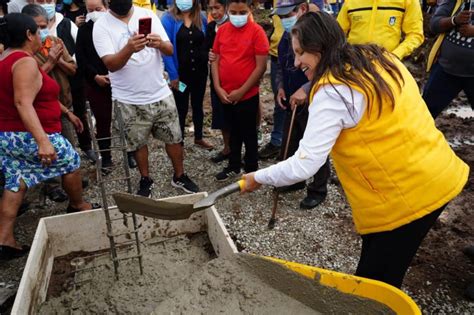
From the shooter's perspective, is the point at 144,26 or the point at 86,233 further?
the point at 144,26

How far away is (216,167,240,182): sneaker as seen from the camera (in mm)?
4316

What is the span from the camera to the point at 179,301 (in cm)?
204

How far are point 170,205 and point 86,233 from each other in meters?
1.24

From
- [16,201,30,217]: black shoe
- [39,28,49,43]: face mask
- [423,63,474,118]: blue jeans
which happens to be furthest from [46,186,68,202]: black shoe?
[423,63,474,118]: blue jeans

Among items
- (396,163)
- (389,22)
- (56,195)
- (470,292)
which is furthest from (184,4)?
(470,292)

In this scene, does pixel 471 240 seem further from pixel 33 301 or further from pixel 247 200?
pixel 33 301

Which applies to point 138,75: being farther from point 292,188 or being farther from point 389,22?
point 389,22

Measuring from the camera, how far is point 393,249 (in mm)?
1950

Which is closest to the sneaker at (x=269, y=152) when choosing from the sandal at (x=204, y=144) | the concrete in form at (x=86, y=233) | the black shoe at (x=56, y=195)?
the sandal at (x=204, y=144)

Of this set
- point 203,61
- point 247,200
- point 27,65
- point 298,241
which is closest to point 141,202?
point 27,65

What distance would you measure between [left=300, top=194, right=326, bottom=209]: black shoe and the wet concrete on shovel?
1.13 meters

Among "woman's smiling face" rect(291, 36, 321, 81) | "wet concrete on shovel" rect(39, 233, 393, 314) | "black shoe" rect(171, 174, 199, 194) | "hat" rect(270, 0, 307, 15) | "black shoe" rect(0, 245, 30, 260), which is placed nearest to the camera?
"woman's smiling face" rect(291, 36, 321, 81)

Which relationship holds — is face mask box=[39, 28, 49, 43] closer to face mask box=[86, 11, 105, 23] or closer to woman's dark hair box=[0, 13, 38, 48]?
face mask box=[86, 11, 105, 23]

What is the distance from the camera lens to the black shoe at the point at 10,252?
304 cm
